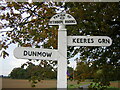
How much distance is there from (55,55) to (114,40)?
2250 mm

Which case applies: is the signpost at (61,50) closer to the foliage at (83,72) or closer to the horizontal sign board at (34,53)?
the horizontal sign board at (34,53)

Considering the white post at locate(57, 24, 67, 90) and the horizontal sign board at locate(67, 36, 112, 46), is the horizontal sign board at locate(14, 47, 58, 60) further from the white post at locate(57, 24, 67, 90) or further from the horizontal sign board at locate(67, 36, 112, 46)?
the horizontal sign board at locate(67, 36, 112, 46)

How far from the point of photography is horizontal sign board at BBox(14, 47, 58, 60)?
4.66 feet

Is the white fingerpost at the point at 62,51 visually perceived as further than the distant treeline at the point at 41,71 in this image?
No

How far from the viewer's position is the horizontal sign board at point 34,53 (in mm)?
1422

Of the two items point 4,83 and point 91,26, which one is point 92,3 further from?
point 4,83

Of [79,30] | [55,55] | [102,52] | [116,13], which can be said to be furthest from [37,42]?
[55,55]

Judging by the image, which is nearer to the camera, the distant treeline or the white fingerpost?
the white fingerpost

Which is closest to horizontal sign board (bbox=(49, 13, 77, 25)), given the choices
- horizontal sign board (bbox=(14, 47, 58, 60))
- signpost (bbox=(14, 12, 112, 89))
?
signpost (bbox=(14, 12, 112, 89))

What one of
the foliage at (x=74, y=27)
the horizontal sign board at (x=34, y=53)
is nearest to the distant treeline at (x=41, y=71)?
the foliage at (x=74, y=27)

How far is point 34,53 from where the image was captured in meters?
1.46

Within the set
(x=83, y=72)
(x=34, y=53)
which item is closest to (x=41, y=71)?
(x=83, y=72)

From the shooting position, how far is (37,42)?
11.1 feet

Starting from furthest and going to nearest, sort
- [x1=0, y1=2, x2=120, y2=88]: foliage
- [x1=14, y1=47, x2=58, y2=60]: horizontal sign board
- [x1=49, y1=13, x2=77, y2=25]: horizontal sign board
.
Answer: [x1=0, y1=2, x2=120, y2=88]: foliage
[x1=49, y1=13, x2=77, y2=25]: horizontal sign board
[x1=14, y1=47, x2=58, y2=60]: horizontal sign board
